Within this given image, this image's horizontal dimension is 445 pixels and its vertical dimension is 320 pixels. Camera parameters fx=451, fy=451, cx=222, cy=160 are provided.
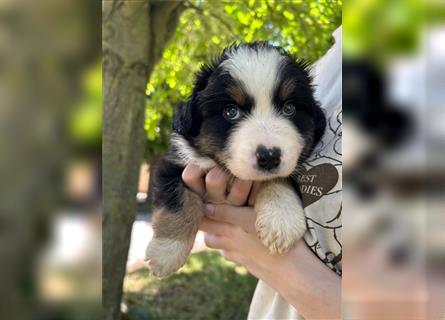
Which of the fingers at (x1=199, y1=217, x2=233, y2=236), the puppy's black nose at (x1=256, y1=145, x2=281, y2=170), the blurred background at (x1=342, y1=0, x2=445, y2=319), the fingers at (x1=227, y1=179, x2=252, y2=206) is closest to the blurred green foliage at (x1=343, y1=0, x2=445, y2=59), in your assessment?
the blurred background at (x1=342, y1=0, x2=445, y2=319)

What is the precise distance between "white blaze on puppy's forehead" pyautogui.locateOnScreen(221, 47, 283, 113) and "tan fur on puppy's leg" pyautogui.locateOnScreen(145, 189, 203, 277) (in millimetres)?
593

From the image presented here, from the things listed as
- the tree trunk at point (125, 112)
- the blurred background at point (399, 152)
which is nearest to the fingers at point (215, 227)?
the blurred background at point (399, 152)

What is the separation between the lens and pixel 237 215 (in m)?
2.18

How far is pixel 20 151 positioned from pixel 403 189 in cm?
50

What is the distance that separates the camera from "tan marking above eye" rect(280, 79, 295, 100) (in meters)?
1.91

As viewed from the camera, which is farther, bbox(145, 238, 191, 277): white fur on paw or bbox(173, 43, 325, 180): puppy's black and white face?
bbox(145, 238, 191, 277): white fur on paw

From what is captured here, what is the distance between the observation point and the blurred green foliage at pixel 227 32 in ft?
9.77

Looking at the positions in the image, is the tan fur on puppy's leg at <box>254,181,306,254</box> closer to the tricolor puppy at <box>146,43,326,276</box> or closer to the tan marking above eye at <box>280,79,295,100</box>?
the tricolor puppy at <box>146,43,326,276</box>

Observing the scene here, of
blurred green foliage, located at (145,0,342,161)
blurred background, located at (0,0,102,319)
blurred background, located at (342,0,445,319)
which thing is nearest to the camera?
blurred background, located at (342,0,445,319)

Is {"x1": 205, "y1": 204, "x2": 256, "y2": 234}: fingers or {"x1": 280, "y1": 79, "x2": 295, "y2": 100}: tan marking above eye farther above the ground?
{"x1": 280, "y1": 79, "x2": 295, "y2": 100}: tan marking above eye

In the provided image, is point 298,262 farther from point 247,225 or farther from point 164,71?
point 164,71

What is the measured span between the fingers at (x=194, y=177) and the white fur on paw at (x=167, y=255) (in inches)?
10.5

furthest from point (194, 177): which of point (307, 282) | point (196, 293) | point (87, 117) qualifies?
point (196, 293)

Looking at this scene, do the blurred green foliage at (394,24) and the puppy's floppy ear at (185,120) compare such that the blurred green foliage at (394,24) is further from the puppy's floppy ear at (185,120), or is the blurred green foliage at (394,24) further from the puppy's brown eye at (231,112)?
the puppy's floppy ear at (185,120)
